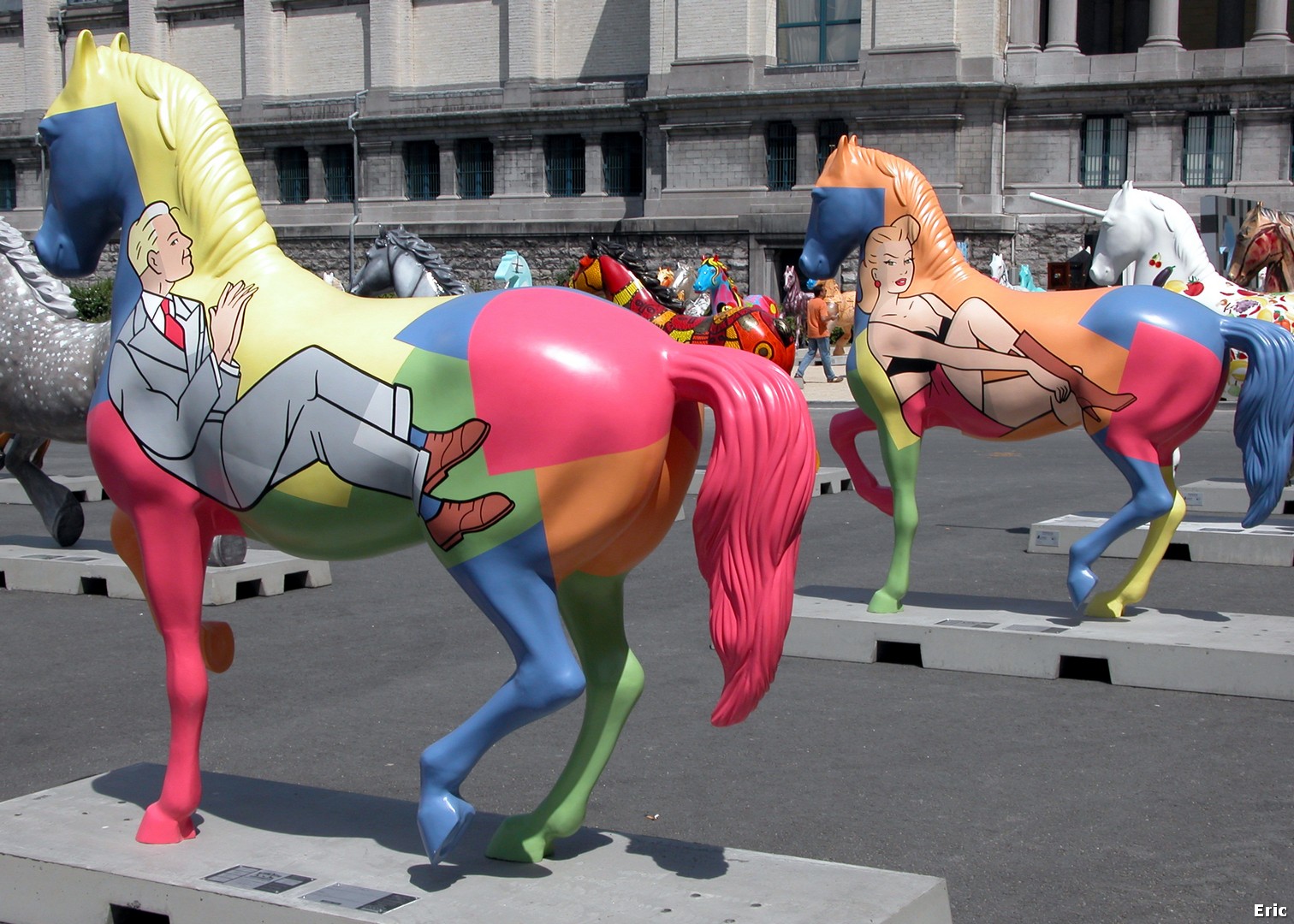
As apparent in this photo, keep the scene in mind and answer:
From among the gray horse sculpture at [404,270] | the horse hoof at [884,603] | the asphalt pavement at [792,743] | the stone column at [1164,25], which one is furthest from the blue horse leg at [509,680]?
the stone column at [1164,25]

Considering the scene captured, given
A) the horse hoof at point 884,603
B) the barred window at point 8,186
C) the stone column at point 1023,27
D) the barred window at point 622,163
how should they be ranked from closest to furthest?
the horse hoof at point 884,603 < the stone column at point 1023,27 < the barred window at point 622,163 < the barred window at point 8,186

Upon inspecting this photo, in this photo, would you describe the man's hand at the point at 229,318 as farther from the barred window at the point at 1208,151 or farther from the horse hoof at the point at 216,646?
the barred window at the point at 1208,151

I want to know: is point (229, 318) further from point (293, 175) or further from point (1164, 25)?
point (293, 175)

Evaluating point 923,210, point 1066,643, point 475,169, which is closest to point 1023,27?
point 475,169

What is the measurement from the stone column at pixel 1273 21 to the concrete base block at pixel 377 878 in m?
36.9

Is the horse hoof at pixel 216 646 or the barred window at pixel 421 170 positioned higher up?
the barred window at pixel 421 170

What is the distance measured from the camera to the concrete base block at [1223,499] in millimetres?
12414

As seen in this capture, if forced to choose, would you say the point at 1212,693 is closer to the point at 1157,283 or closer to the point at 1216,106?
the point at 1157,283

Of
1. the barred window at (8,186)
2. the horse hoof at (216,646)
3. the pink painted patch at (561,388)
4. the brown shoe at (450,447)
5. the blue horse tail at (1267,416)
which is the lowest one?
the horse hoof at (216,646)

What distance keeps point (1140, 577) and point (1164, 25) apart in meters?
33.4

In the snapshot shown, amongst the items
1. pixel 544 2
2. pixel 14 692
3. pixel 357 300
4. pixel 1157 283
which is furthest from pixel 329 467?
pixel 544 2

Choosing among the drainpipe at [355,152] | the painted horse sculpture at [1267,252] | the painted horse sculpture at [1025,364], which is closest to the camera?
the painted horse sculpture at [1025,364]

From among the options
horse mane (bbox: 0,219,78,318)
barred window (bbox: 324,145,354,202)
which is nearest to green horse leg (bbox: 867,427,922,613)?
horse mane (bbox: 0,219,78,318)

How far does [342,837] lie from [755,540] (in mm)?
1544
